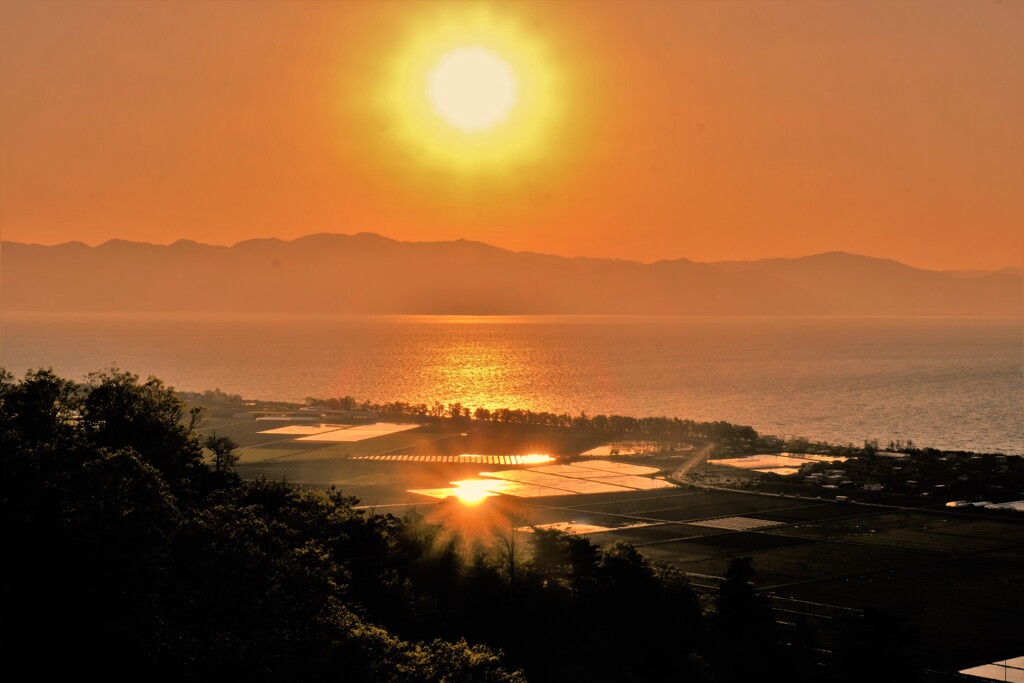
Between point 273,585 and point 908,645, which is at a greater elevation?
point 273,585

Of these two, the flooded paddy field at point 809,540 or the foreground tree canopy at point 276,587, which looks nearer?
the foreground tree canopy at point 276,587

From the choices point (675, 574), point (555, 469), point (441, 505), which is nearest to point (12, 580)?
point (675, 574)

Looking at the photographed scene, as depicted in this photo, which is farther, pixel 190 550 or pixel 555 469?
pixel 555 469

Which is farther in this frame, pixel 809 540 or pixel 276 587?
pixel 809 540

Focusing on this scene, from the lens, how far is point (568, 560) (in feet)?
180

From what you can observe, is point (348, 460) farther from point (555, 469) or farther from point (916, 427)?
point (916, 427)

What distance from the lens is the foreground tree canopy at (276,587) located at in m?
33.5

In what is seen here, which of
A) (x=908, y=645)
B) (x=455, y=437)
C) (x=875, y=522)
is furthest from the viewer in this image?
(x=455, y=437)

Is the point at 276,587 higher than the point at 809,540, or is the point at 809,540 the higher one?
the point at 276,587

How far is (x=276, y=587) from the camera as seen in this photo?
36.3 metres

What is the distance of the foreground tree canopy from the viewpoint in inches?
1319

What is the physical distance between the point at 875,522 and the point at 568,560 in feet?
124

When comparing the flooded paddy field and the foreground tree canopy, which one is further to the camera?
the flooded paddy field

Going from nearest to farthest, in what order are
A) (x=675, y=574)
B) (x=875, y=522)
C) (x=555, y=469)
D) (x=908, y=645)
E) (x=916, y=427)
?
1. (x=908, y=645)
2. (x=675, y=574)
3. (x=875, y=522)
4. (x=555, y=469)
5. (x=916, y=427)
